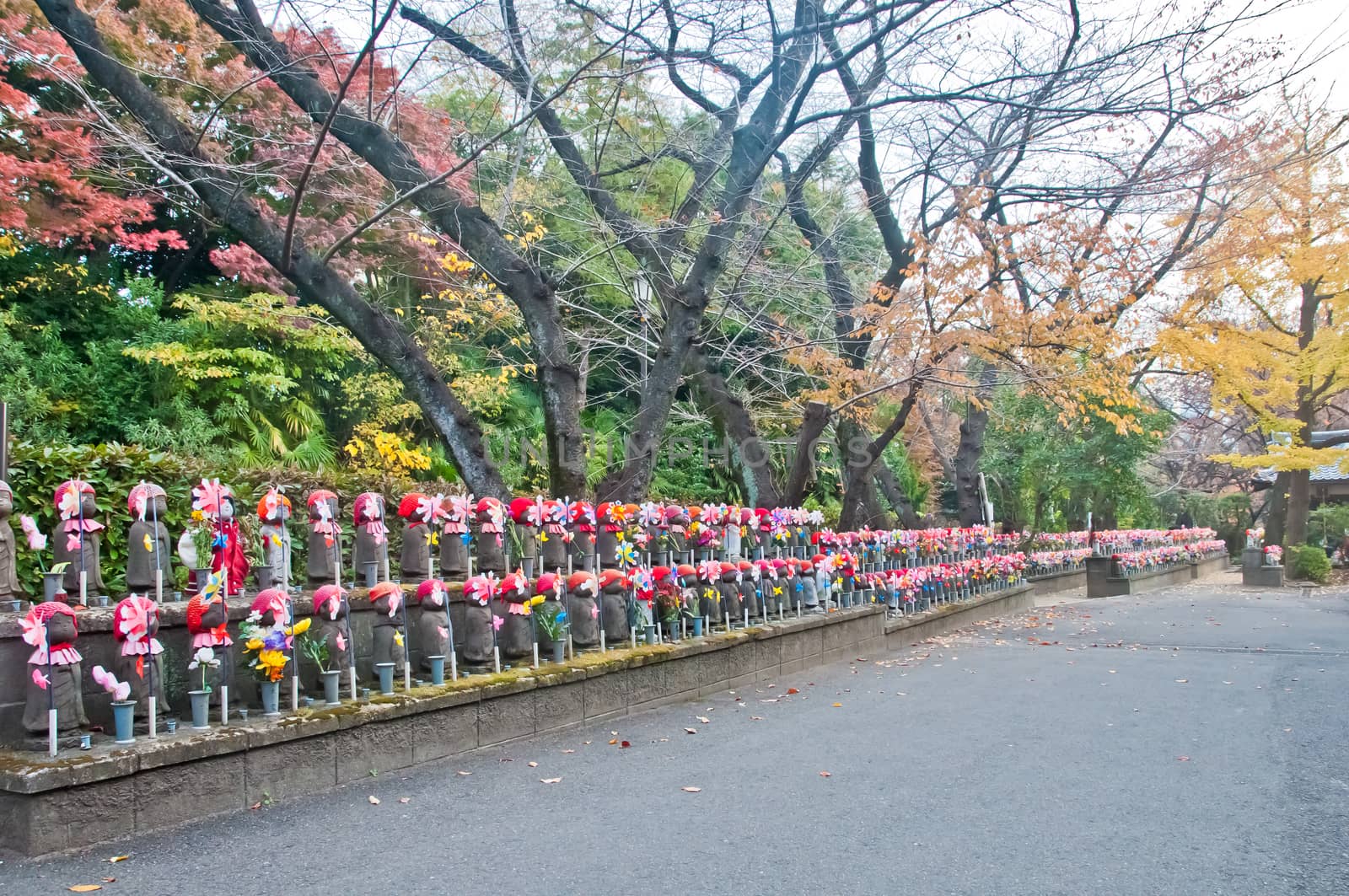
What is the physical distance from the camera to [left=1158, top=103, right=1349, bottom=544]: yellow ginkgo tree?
1747 centimetres

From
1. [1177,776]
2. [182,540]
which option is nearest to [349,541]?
[182,540]

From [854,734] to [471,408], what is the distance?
32.9 ft

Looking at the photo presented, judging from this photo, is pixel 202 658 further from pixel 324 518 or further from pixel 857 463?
pixel 857 463

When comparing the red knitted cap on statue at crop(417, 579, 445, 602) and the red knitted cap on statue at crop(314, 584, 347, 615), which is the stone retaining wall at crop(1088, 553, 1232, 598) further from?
the red knitted cap on statue at crop(314, 584, 347, 615)

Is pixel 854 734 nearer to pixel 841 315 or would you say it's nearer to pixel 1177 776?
pixel 1177 776

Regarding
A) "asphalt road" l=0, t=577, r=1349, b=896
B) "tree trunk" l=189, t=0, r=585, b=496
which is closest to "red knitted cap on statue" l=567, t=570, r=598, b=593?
"asphalt road" l=0, t=577, r=1349, b=896

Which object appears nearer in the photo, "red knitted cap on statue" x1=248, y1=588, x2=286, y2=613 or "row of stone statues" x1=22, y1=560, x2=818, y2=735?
"row of stone statues" x1=22, y1=560, x2=818, y2=735

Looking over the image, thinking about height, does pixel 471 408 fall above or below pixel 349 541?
above

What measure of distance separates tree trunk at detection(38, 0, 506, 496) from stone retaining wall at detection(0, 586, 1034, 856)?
215 centimetres

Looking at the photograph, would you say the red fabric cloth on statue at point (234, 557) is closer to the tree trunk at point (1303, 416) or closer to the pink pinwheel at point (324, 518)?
the pink pinwheel at point (324, 518)

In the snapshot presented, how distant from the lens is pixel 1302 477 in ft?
75.6

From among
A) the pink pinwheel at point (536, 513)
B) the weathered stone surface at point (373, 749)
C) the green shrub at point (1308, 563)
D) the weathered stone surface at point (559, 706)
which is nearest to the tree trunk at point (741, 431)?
the pink pinwheel at point (536, 513)

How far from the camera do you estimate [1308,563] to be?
22.4 m

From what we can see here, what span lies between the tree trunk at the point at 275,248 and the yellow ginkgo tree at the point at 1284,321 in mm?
12633
